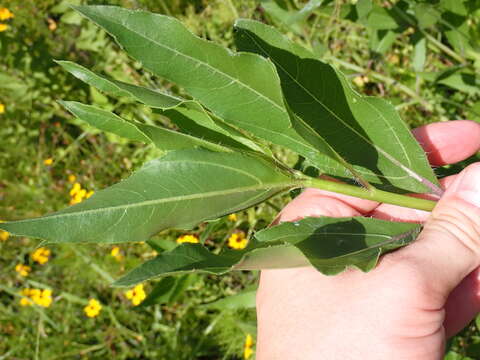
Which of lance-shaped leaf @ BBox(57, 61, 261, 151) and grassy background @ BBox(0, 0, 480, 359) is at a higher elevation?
lance-shaped leaf @ BBox(57, 61, 261, 151)

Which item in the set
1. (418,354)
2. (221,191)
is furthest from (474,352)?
(221,191)

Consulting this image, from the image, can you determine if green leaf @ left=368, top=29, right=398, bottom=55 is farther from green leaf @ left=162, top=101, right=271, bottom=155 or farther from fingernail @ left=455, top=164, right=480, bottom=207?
green leaf @ left=162, top=101, right=271, bottom=155

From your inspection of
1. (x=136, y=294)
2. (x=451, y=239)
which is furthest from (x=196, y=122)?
(x=136, y=294)

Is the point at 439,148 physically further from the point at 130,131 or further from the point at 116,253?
the point at 116,253

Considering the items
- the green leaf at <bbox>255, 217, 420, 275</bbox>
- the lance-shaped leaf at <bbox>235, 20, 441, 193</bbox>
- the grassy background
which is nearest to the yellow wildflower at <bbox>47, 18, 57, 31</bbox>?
the grassy background

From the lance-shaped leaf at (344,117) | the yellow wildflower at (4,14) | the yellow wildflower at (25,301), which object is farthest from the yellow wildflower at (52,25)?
the lance-shaped leaf at (344,117)

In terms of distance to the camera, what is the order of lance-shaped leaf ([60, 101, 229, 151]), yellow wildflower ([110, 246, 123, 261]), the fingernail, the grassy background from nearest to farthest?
lance-shaped leaf ([60, 101, 229, 151]) → the fingernail → the grassy background → yellow wildflower ([110, 246, 123, 261])

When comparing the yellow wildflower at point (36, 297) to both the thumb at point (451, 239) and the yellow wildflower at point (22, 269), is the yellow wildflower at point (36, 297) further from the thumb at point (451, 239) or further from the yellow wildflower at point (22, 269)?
the thumb at point (451, 239)
